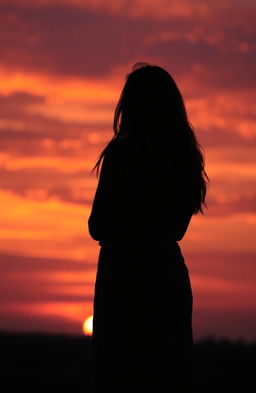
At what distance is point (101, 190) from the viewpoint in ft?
17.4

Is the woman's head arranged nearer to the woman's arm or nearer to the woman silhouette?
the woman silhouette

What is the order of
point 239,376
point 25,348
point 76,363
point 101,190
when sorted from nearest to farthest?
point 101,190 < point 239,376 < point 76,363 < point 25,348

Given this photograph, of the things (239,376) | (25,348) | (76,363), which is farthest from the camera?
(25,348)

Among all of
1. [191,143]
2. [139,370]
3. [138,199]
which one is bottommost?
[139,370]

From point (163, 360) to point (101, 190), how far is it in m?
1.11

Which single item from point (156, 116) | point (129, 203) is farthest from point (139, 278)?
point (156, 116)

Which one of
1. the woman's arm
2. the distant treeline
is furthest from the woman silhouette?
the distant treeline

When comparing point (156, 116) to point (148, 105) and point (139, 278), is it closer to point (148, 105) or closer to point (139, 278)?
point (148, 105)

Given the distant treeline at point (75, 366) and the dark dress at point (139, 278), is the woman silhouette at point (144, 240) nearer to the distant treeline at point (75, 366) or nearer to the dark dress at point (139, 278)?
the dark dress at point (139, 278)

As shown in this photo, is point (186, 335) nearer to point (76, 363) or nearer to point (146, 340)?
point (146, 340)

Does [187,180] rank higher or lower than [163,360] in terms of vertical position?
higher

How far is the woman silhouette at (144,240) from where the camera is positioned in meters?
5.32

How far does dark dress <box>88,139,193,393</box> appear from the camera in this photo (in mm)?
5312

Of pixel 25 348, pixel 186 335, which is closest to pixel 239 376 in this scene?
pixel 25 348
